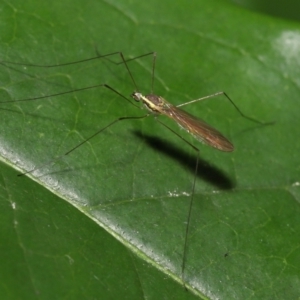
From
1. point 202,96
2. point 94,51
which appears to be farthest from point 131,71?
point 202,96

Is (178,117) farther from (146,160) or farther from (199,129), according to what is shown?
(146,160)

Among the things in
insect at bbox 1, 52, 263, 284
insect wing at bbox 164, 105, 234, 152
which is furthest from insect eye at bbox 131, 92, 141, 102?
insect wing at bbox 164, 105, 234, 152

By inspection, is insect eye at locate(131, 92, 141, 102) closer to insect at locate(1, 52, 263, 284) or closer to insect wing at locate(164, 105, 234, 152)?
insect at locate(1, 52, 263, 284)

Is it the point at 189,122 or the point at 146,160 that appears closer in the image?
the point at 146,160

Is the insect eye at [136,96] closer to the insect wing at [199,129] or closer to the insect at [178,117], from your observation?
the insect at [178,117]

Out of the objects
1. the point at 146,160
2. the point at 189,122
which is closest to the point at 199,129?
the point at 189,122

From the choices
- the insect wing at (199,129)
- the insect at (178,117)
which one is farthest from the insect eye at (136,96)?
the insect wing at (199,129)

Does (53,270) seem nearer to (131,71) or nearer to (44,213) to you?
(44,213)

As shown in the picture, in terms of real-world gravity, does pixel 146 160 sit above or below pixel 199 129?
below
